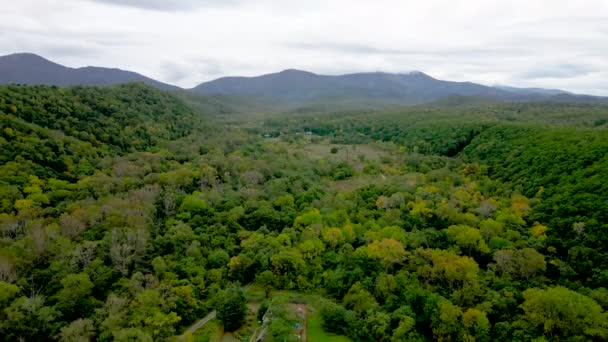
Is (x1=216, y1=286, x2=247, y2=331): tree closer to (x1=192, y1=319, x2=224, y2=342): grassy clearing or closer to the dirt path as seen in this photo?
(x1=192, y1=319, x2=224, y2=342): grassy clearing

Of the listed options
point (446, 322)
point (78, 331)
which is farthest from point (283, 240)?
point (78, 331)

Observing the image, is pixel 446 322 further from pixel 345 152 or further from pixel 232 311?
pixel 345 152

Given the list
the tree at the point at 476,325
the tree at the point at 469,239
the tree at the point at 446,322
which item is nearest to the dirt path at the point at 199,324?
the tree at the point at 446,322

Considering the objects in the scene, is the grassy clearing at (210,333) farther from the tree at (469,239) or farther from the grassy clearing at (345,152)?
the grassy clearing at (345,152)

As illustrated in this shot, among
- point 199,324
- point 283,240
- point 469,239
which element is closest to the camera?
point 199,324

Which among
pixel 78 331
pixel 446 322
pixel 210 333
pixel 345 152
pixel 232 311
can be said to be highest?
pixel 345 152

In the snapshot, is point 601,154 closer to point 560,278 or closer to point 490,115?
point 560,278
